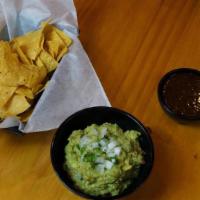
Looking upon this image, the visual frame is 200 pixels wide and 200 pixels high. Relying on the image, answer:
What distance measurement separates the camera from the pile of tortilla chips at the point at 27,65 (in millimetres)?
1079

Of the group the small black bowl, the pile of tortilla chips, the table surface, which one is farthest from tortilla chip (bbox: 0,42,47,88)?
the small black bowl

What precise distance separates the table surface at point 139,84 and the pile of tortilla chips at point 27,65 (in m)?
0.10

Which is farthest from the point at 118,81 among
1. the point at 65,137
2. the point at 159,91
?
the point at 65,137

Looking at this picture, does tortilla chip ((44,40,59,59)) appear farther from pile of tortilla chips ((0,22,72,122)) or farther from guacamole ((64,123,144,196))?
guacamole ((64,123,144,196))

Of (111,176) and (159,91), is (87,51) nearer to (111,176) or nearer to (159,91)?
(159,91)

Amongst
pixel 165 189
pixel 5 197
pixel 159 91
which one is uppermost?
pixel 159 91

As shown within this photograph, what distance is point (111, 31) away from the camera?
4.47ft

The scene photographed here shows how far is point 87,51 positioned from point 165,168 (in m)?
0.47

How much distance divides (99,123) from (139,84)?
225 mm

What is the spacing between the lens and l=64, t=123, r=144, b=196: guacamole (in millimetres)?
936

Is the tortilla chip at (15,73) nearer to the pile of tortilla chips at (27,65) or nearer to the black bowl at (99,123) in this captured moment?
the pile of tortilla chips at (27,65)

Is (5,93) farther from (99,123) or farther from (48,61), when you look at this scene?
(99,123)

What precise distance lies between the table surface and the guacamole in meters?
0.10

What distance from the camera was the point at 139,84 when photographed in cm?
124
